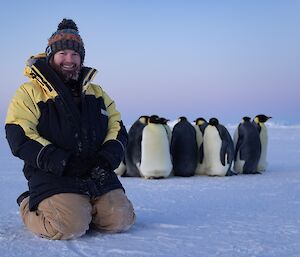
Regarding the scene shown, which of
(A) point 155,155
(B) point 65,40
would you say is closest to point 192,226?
(B) point 65,40

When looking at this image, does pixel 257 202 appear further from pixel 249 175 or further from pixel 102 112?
pixel 249 175

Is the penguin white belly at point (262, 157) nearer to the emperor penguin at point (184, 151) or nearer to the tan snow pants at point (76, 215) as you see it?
the emperor penguin at point (184, 151)

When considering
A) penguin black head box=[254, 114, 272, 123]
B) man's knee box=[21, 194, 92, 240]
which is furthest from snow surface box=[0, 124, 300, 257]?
penguin black head box=[254, 114, 272, 123]

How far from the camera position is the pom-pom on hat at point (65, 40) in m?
3.31

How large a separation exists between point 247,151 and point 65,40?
5.35 meters

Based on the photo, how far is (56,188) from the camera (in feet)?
10.2

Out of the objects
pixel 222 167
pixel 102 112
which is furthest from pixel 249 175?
pixel 102 112

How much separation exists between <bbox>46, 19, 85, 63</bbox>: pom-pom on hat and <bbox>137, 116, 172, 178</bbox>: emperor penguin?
13.0ft

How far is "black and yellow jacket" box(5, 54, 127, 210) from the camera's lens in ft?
9.86

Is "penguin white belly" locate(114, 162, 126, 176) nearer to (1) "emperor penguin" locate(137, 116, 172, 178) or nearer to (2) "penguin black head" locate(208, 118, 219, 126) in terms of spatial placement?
(1) "emperor penguin" locate(137, 116, 172, 178)

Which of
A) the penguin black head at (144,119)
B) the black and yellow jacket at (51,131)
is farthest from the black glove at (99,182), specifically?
the penguin black head at (144,119)

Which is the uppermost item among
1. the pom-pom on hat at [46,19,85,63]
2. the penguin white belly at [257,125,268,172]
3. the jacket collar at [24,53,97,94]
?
the pom-pom on hat at [46,19,85,63]

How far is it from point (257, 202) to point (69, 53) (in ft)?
7.67

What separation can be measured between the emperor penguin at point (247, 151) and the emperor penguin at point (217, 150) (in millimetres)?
330
